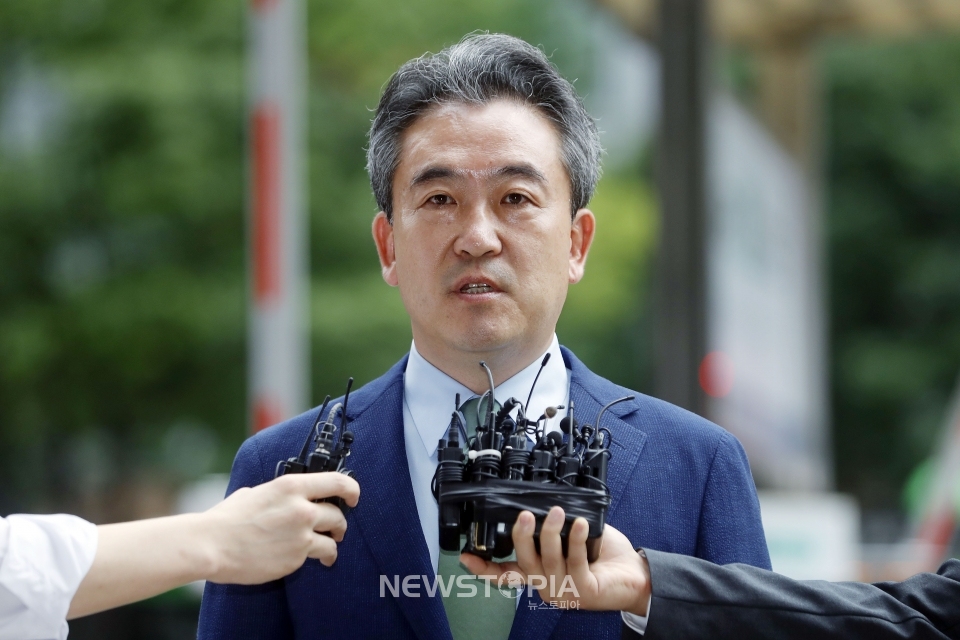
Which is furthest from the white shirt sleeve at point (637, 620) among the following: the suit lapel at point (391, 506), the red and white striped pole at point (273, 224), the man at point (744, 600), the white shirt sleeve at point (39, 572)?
the red and white striped pole at point (273, 224)

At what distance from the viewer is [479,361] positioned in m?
2.67

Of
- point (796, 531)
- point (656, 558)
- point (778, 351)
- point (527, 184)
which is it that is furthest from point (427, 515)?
point (778, 351)

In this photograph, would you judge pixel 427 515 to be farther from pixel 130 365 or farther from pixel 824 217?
pixel 824 217

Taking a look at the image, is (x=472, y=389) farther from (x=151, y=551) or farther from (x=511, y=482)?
(x=151, y=551)

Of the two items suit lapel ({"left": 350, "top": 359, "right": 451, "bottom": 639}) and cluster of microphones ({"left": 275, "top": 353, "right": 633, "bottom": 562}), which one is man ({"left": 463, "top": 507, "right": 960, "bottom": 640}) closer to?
cluster of microphones ({"left": 275, "top": 353, "right": 633, "bottom": 562})

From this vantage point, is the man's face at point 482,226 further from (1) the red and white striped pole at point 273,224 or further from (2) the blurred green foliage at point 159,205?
(2) the blurred green foliage at point 159,205

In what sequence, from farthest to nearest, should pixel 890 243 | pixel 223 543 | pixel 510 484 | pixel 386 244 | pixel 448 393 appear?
pixel 890 243 < pixel 386 244 < pixel 448 393 < pixel 223 543 < pixel 510 484

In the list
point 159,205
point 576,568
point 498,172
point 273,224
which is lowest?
point 576,568

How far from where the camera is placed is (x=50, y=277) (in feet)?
39.4

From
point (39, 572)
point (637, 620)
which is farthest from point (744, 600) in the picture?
point (39, 572)

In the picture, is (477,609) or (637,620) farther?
(477,609)

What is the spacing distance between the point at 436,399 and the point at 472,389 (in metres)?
0.08

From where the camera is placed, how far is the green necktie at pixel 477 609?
2.46 m

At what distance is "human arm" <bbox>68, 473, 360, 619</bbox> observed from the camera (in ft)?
7.04
